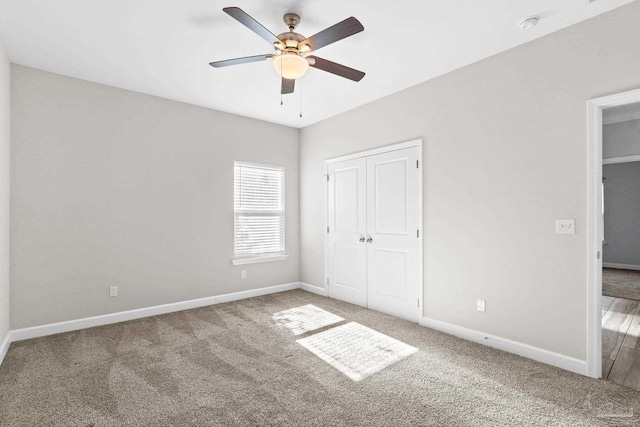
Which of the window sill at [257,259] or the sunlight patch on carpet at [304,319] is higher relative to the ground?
the window sill at [257,259]

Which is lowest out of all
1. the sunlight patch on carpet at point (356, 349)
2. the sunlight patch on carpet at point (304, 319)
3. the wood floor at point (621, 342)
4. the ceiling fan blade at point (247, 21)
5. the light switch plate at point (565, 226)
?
the sunlight patch on carpet at point (304, 319)

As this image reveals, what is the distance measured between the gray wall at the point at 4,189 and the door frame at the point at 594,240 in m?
5.12

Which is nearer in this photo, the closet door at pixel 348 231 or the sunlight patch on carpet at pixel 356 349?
the sunlight patch on carpet at pixel 356 349

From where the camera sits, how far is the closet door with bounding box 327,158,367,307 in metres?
4.47

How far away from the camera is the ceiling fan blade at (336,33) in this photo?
200cm

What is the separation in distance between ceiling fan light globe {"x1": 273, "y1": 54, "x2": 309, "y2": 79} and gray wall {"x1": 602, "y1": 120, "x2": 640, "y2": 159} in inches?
237

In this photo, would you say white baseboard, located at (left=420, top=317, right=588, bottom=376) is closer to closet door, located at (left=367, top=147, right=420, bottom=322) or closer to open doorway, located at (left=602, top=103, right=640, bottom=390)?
open doorway, located at (left=602, top=103, right=640, bottom=390)

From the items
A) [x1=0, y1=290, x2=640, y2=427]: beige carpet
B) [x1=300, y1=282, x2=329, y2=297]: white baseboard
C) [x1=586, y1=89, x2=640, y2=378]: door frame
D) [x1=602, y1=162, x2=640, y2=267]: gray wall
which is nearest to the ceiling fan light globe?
[x1=586, y1=89, x2=640, y2=378]: door frame

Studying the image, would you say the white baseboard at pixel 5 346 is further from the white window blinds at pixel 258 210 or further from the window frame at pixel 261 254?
the white window blinds at pixel 258 210

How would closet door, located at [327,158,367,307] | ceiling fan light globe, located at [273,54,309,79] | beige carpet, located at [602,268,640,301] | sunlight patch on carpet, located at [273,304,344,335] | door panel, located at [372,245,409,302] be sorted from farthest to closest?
beige carpet, located at [602,268,640,301] < closet door, located at [327,158,367,307] < door panel, located at [372,245,409,302] < sunlight patch on carpet, located at [273,304,344,335] < ceiling fan light globe, located at [273,54,309,79]

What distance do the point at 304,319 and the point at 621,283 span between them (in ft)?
20.3


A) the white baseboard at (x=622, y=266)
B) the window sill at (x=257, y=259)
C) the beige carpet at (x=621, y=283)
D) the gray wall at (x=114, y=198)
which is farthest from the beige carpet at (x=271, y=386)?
the white baseboard at (x=622, y=266)

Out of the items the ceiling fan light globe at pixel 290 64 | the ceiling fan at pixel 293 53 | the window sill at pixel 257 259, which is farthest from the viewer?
the window sill at pixel 257 259

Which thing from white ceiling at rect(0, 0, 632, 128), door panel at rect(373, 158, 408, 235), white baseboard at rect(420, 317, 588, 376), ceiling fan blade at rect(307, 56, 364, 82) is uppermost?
white ceiling at rect(0, 0, 632, 128)
